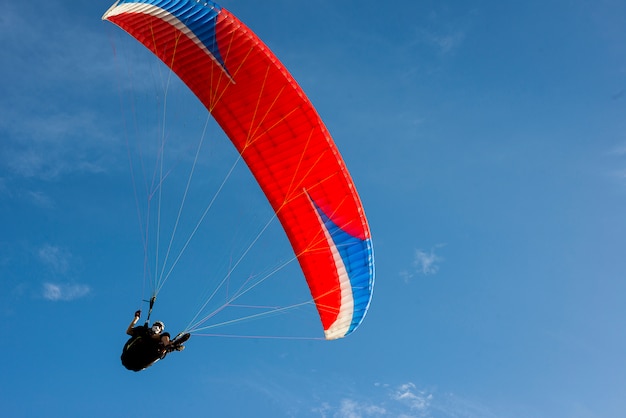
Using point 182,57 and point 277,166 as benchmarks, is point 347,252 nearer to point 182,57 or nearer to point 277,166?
point 277,166

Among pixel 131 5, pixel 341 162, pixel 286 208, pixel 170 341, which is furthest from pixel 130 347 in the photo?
pixel 131 5

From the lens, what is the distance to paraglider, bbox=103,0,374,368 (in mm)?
12094

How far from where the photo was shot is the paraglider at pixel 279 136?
476 inches

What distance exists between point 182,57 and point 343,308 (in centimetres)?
690

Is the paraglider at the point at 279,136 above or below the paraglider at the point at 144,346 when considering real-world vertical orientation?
above

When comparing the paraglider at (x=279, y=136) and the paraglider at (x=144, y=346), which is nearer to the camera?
the paraglider at (x=144, y=346)

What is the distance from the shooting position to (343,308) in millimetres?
13883

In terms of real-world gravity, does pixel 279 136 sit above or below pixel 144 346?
above

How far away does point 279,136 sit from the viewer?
12.9 meters

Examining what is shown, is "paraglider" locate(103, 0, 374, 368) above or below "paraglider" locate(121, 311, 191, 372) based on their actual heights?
above

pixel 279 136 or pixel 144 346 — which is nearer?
pixel 144 346

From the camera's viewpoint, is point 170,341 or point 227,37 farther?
point 227,37

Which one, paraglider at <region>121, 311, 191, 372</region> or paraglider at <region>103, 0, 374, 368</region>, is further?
paraglider at <region>103, 0, 374, 368</region>

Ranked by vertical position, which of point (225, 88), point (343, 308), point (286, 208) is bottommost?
point (343, 308)
